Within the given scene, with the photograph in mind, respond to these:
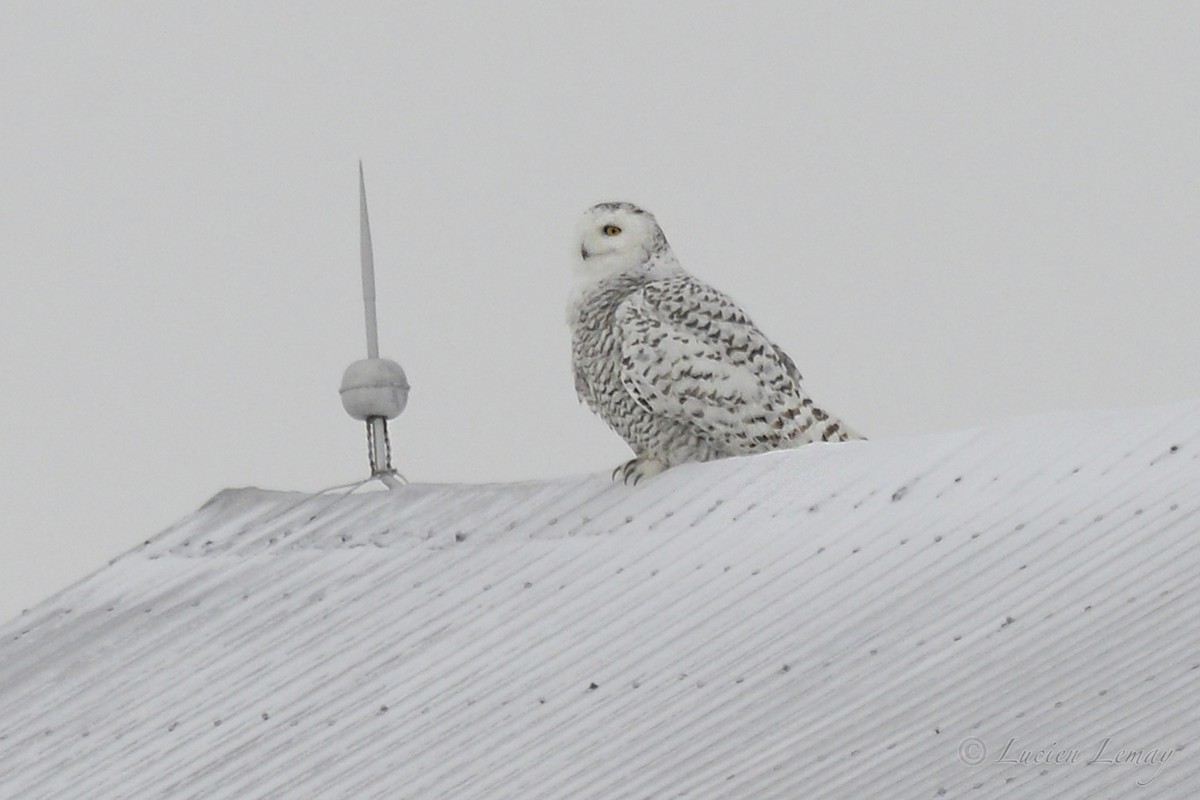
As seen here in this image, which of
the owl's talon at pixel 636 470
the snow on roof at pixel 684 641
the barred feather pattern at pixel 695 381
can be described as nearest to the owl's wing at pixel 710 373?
the barred feather pattern at pixel 695 381

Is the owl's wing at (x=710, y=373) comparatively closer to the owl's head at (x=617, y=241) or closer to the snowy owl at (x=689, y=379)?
the snowy owl at (x=689, y=379)

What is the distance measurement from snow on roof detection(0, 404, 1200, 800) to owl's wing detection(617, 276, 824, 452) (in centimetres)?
56

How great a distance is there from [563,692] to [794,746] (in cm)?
87

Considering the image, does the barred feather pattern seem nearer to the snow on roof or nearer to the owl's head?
the owl's head

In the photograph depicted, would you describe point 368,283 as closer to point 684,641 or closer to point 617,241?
point 617,241

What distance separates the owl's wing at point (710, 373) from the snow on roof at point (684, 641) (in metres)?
0.56

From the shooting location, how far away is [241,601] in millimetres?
7176

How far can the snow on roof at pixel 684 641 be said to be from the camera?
495cm

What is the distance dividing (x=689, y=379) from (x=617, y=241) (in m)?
0.84

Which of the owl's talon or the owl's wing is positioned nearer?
the owl's talon

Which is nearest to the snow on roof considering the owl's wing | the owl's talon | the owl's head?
the owl's talon

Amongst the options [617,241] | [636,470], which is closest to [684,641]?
[636,470]

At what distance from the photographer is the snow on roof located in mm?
4953

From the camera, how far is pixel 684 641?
5809mm
